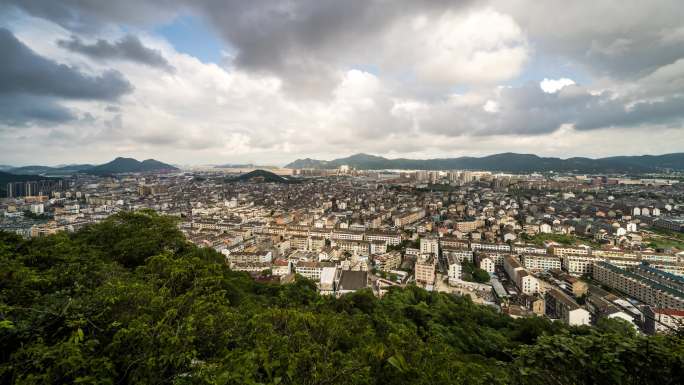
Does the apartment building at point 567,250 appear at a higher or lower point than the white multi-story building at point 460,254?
higher

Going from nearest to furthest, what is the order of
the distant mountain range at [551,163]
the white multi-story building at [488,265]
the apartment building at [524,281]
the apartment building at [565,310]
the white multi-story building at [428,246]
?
the apartment building at [565,310], the apartment building at [524,281], the white multi-story building at [488,265], the white multi-story building at [428,246], the distant mountain range at [551,163]

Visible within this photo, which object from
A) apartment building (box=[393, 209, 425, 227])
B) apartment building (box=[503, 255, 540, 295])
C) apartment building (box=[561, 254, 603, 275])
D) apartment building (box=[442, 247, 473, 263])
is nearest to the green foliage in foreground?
apartment building (box=[503, 255, 540, 295])

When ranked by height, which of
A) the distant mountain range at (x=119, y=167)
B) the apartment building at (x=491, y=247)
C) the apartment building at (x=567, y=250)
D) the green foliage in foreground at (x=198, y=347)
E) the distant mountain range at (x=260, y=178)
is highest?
the distant mountain range at (x=119, y=167)

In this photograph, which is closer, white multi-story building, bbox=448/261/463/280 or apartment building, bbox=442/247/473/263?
white multi-story building, bbox=448/261/463/280

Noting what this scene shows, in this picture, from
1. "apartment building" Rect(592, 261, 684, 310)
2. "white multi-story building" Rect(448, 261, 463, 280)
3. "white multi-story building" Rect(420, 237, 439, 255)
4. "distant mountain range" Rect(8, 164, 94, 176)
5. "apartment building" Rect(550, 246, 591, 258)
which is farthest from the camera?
"distant mountain range" Rect(8, 164, 94, 176)

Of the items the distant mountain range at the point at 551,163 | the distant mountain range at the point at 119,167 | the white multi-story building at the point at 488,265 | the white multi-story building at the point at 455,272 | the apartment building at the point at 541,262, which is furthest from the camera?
the distant mountain range at the point at 551,163

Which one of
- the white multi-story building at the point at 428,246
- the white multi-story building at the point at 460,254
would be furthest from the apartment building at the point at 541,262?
the white multi-story building at the point at 428,246

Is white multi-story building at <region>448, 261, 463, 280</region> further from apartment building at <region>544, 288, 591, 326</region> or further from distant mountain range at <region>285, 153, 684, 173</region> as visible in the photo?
distant mountain range at <region>285, 153, 684, 173</region>

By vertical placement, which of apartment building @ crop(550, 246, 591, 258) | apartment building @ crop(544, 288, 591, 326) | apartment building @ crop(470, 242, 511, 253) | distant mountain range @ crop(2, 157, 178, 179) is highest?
distant mountain range @ crop(2, 157, 178, 179)

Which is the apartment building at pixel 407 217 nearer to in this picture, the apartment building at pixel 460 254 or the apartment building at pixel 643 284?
the apartment building at pixel 460 254

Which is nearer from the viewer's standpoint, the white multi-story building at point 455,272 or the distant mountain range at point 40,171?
the white multi-story building at point 455,272

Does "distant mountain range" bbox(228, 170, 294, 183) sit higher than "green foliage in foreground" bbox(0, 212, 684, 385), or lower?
higher

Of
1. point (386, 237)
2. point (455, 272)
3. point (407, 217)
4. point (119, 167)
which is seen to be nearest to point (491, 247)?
point (455, 272)
